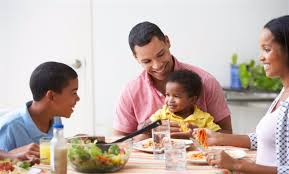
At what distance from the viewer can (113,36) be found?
13.7 feet

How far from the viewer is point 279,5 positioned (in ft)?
13.8

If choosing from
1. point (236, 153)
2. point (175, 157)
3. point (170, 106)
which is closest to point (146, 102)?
point (170, 106)

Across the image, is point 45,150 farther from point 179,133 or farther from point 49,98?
point 179,133

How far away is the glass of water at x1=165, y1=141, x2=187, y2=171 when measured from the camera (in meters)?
1.86

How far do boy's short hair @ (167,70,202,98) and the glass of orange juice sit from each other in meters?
0.97

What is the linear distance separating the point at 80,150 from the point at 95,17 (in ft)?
8.31

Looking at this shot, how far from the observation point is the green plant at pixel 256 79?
3.95m

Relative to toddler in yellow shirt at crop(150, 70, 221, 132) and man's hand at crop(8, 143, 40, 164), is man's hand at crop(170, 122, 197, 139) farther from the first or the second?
man's hand at crop(8, 143, 40, 164)

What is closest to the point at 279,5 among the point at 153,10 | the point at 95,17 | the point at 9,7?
the point at 153,10

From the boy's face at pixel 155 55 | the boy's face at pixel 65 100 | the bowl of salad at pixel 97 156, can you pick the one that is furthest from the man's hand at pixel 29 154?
the boy's face at pixel 155 55

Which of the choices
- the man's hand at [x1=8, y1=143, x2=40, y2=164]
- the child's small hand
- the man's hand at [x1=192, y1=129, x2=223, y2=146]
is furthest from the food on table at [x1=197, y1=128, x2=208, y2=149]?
the man's hand at [x1=8, y1=143, x2=40, y2=164]

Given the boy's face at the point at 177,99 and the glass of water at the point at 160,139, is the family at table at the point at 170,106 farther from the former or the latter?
the glass of water at the point at 160,139

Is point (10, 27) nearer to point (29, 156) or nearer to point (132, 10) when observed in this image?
point (132, 10)

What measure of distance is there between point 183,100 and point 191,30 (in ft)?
5.32
